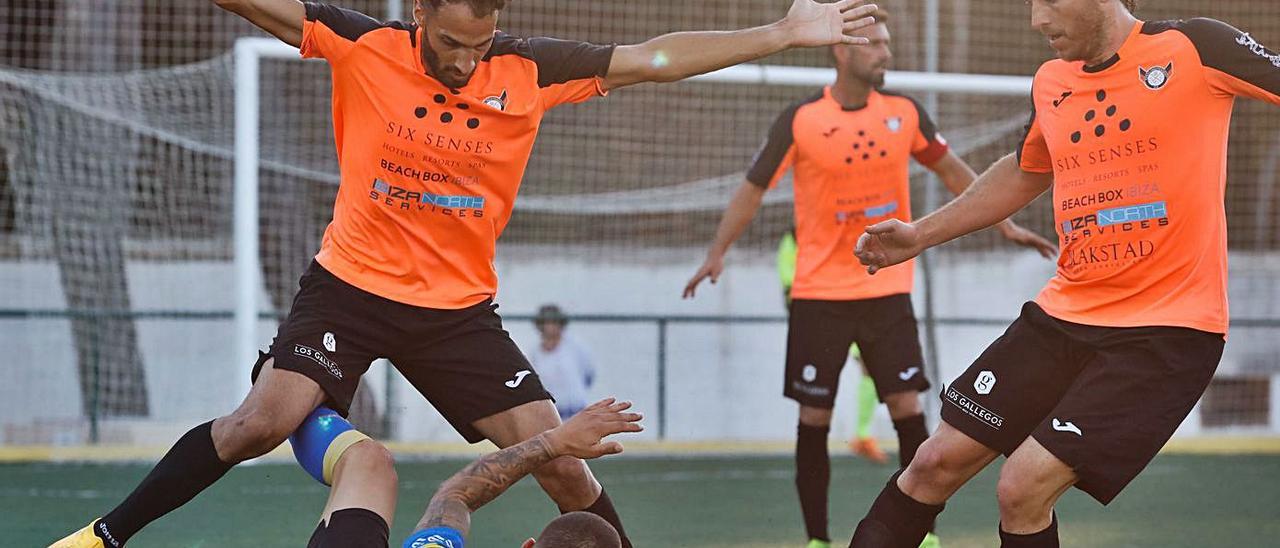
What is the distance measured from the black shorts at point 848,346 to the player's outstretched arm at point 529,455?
3126mm

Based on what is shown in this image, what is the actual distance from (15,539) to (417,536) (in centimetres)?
416

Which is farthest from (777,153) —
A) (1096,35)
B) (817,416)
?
(1096,35)

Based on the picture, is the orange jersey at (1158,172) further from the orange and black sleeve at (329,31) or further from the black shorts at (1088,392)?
the orange and black sleeve at (329,31)

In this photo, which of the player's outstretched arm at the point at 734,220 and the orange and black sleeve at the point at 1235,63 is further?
the player's outstretched arm at the point at 734,220

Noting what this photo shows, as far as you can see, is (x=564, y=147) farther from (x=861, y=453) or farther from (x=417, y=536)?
(x=417, y=536)

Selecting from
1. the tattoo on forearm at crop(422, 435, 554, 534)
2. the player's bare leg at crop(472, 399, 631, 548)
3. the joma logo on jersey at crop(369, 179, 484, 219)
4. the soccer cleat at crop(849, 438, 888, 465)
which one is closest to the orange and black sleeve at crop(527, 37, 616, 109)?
the joma logo on jersey at crop(369, 179, 484, 219)

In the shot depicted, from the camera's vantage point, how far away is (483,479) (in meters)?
3.78

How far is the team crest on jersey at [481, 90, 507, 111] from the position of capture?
4.72 m

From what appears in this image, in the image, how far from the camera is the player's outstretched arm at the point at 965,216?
4637mm

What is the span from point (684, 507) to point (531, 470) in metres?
4.54

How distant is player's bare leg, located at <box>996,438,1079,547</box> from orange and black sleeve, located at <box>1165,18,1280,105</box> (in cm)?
115

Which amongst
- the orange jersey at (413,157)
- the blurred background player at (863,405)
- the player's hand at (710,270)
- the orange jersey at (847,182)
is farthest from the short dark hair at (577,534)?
the blurred background player at (863,405)

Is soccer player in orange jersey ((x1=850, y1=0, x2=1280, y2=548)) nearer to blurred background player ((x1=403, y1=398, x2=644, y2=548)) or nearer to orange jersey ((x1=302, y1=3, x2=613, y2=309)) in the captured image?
blurred background player ((x1=403, y1=398, x2=644, y2=548))

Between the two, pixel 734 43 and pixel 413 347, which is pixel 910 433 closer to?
pixel 734 43
